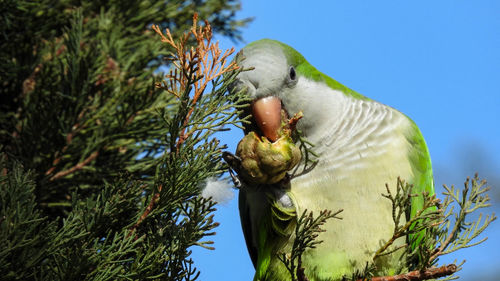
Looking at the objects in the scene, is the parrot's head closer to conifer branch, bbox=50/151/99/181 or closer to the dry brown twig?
the dry brown twig

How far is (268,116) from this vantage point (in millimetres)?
1958

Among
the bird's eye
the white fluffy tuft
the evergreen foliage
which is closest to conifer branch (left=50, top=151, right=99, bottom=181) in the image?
the evergreen foliage

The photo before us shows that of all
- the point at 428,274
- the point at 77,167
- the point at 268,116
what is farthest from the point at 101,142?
the point at 428,274

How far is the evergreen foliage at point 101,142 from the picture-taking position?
173cm

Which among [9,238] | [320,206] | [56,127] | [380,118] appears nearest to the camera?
[9,238]

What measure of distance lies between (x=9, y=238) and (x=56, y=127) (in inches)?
35.2

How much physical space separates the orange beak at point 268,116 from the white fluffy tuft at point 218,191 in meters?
0.27

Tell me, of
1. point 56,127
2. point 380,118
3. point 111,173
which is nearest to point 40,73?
point 56,127

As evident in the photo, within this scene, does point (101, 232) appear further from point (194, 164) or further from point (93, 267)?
point (194, 164)

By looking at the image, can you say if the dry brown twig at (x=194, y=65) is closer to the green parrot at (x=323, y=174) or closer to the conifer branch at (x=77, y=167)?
the green parrot at (x=323, y=174)

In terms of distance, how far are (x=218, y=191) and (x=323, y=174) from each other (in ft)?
1.25

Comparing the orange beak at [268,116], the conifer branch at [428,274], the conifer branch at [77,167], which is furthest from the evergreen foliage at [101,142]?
the conifer branch at [428,274]

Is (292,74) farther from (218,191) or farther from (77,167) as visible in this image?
(77,167)

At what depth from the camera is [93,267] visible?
5.74 ft
